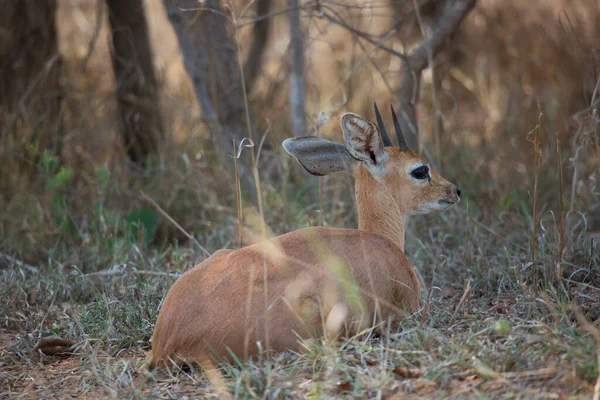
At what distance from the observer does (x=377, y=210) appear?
14.3 ft

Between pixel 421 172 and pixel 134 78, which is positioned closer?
pixel 421 172

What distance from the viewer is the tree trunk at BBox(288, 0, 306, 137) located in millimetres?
6270

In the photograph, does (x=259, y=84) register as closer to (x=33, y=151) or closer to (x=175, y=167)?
(x=175, y=167)

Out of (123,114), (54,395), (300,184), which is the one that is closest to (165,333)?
(54,395)

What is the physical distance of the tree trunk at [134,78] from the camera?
24.2 feet

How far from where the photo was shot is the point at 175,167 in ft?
21.2

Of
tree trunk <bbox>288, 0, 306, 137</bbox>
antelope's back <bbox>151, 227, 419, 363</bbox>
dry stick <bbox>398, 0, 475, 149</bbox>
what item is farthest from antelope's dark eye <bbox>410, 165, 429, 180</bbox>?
tree trunk <bbox>288, 0, 306, 137</bbox>

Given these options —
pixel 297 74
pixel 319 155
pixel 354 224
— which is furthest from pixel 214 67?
pixel 319 155

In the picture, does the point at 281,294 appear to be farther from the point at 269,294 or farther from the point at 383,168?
the point at 383,168

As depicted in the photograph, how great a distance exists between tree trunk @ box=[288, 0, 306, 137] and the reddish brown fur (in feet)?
8.34

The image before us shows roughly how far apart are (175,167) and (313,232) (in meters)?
2.90

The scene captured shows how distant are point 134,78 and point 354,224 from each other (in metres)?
2.92

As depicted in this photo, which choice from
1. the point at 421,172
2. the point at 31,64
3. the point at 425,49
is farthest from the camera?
the point at 31,64

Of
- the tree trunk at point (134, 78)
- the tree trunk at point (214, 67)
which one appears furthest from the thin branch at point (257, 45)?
the tree trunk at point (214, 67)
